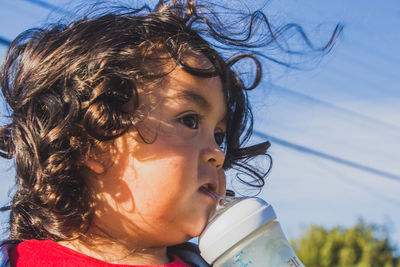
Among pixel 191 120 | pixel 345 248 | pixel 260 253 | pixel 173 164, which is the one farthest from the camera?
pixel 345 248

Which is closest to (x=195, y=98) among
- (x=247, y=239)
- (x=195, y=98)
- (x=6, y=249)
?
(x=195, y=98)

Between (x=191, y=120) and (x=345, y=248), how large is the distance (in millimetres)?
5960

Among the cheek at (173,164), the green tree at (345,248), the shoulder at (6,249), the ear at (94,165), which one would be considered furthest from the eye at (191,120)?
the green tree at (345,248)

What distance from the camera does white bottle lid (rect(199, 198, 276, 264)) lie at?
143 centimetres

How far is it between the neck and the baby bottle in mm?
233

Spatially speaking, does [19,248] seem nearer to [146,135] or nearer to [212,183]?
[146,135]

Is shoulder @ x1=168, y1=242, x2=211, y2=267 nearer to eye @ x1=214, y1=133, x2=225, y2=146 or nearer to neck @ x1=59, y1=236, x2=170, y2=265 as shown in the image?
neck @ x1=59, y1=236, x2=170, y2=265

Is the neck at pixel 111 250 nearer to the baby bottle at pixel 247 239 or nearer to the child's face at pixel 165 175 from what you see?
the child's face at pixel 165 175

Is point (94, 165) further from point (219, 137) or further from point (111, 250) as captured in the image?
point (219, 137)

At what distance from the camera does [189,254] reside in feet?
6.20

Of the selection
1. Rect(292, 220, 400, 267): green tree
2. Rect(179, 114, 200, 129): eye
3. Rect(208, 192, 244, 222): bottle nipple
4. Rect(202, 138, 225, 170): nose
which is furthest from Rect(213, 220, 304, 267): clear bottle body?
Rect(292, 220, 400, 267): green tree

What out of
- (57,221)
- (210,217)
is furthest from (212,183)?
(57,221)

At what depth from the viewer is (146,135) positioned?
156cm

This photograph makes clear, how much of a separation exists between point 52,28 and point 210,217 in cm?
97
